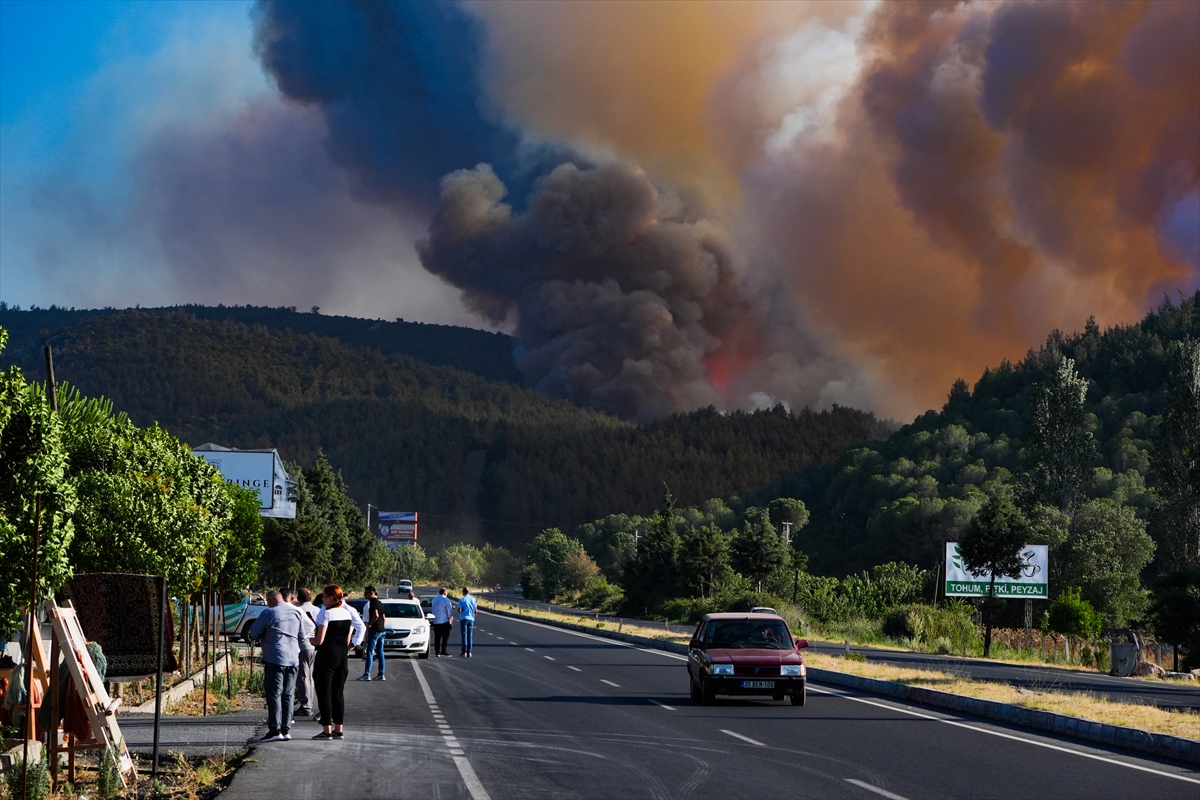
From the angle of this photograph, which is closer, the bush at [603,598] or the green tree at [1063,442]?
the green tree at [1063,442]

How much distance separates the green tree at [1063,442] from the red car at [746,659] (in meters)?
65.7

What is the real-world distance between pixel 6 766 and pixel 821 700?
14.0 m

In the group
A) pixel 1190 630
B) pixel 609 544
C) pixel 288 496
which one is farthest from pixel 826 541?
pixel 1190 630

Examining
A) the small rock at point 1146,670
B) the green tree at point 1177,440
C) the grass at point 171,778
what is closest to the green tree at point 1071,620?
the green tree at point 1177,440

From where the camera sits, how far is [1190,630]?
1490 inches

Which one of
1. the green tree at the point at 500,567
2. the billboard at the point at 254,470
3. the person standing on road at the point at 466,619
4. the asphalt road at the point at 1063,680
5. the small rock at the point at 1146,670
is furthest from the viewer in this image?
the green tree at the point at 500,567

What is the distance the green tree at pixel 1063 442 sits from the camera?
8181cm

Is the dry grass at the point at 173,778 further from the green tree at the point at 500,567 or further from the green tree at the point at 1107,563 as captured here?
the green tree at the point at 500,567

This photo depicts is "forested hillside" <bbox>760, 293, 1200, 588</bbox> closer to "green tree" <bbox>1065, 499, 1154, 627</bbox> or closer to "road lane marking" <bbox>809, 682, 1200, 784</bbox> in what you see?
"green tree" <bbox>1065, 499, 1154, 627</bbox>

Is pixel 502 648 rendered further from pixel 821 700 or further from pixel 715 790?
pixel 715 790

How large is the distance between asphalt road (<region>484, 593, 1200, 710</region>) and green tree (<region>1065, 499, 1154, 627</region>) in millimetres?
33818

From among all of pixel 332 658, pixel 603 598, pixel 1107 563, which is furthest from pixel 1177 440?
pixel 332 658

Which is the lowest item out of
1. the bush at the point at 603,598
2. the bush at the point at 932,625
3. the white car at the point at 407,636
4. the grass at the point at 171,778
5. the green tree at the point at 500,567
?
the green tree at the point at 500,567

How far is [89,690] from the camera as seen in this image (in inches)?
459
